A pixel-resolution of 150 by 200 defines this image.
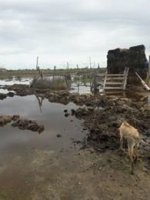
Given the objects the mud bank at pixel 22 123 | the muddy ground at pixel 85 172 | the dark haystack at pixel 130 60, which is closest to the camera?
the muddy ground at pixel 85 172

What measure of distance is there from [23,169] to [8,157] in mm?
1645

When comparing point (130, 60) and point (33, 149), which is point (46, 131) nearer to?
point (33, 149)

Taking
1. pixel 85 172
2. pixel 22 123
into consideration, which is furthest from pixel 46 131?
pixel 85 172

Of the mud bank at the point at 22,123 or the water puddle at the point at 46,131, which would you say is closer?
the water puddle at the point at 46,131

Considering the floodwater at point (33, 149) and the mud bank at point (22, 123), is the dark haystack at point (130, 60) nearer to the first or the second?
the floodwater at point (33, 149)

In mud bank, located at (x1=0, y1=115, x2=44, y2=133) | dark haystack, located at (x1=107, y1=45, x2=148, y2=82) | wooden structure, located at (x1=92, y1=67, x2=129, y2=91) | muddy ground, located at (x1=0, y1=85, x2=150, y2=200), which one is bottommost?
muddy ground, located at (x1=0, y1=85, x2=150, y2=200)

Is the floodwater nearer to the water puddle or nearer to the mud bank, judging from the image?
the water puddle

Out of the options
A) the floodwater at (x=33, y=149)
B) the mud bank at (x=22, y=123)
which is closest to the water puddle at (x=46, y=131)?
the floodwater at (x=33, y=149)

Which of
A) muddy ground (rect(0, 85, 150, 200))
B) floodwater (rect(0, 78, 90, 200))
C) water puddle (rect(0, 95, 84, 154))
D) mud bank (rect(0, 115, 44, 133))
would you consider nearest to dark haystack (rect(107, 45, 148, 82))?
water puddle (rect(0, 95, 84, 154))

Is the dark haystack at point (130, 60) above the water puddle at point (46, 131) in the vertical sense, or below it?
above

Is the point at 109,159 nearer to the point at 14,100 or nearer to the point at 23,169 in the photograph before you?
the point at 23,169

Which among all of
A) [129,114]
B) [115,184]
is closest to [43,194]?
Result: [115,184]

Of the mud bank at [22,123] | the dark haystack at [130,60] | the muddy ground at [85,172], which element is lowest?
the muddy ground at [85,172]

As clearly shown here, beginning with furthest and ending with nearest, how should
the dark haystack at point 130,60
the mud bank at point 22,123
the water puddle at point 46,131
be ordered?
the dark haystack at point 130,60, the mud bank at point 22,123, the water puddle at point 46,131
